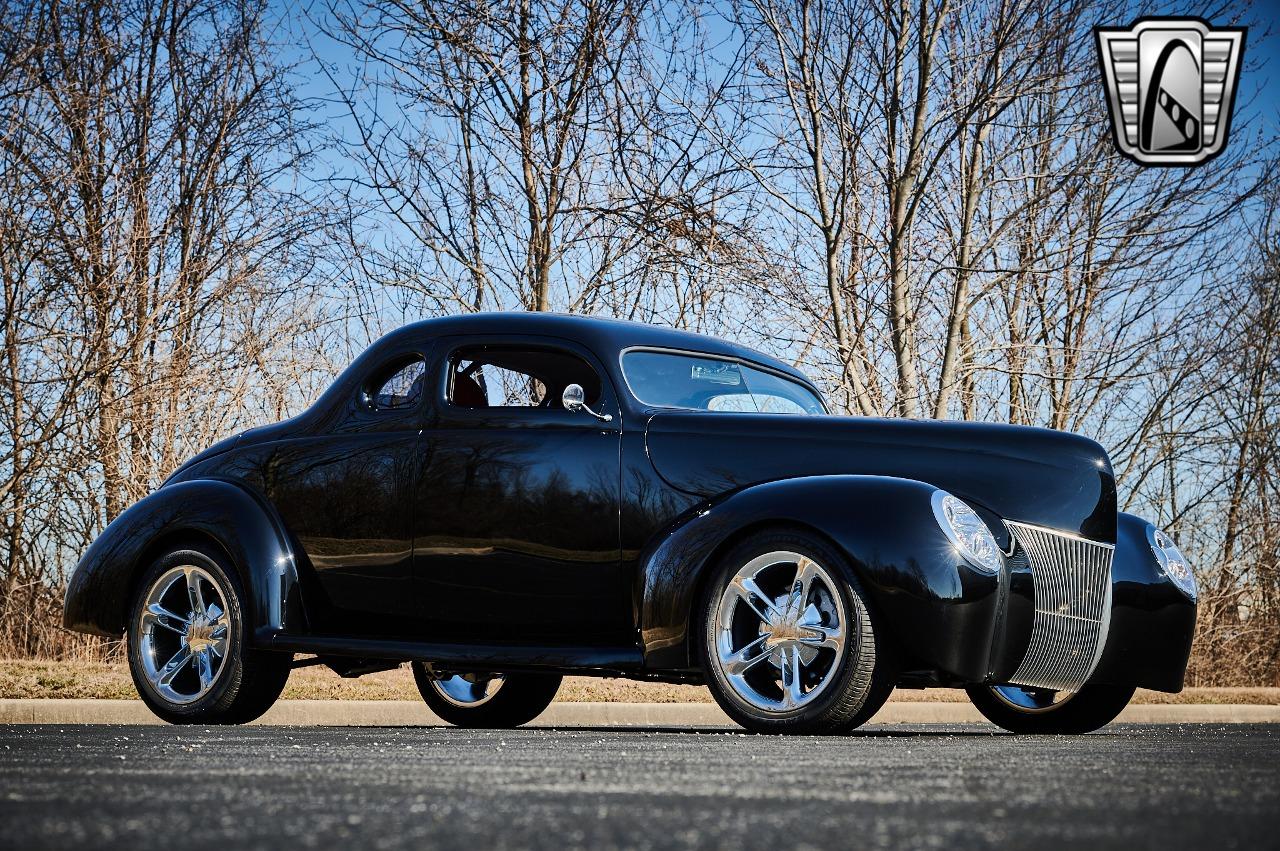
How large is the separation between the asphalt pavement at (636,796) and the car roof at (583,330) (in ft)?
7.94

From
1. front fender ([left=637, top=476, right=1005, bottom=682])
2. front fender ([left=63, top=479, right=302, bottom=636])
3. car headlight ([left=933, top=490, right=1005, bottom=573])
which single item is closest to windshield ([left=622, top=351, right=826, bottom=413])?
front fender ([left=637, top=476, right=1005, bottom=682])

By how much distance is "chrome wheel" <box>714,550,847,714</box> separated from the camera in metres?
6.05

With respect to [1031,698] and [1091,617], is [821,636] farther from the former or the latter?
[1031,698]

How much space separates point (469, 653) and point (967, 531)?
2.35 meters

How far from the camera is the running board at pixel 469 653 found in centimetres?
659

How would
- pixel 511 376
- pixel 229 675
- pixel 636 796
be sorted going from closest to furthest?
pixel 636 796
pixel 229 675
pixel 511 376

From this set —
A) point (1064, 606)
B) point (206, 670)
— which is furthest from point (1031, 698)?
point (206, 670)

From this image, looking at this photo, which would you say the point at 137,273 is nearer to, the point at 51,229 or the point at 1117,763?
the point at 51,229

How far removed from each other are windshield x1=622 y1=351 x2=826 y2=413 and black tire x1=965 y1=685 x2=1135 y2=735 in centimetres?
172

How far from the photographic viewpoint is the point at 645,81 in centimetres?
1549

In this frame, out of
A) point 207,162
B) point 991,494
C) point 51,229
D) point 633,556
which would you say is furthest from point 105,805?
point 207,162

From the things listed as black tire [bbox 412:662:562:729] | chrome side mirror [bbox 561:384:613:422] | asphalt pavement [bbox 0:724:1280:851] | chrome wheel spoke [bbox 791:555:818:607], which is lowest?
black tire [bbox 412:662:562:729]

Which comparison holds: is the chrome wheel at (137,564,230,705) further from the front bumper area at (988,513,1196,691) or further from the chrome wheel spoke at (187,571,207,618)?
the front bumper area at (988,513,1196,691)

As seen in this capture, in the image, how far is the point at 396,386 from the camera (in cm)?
765
